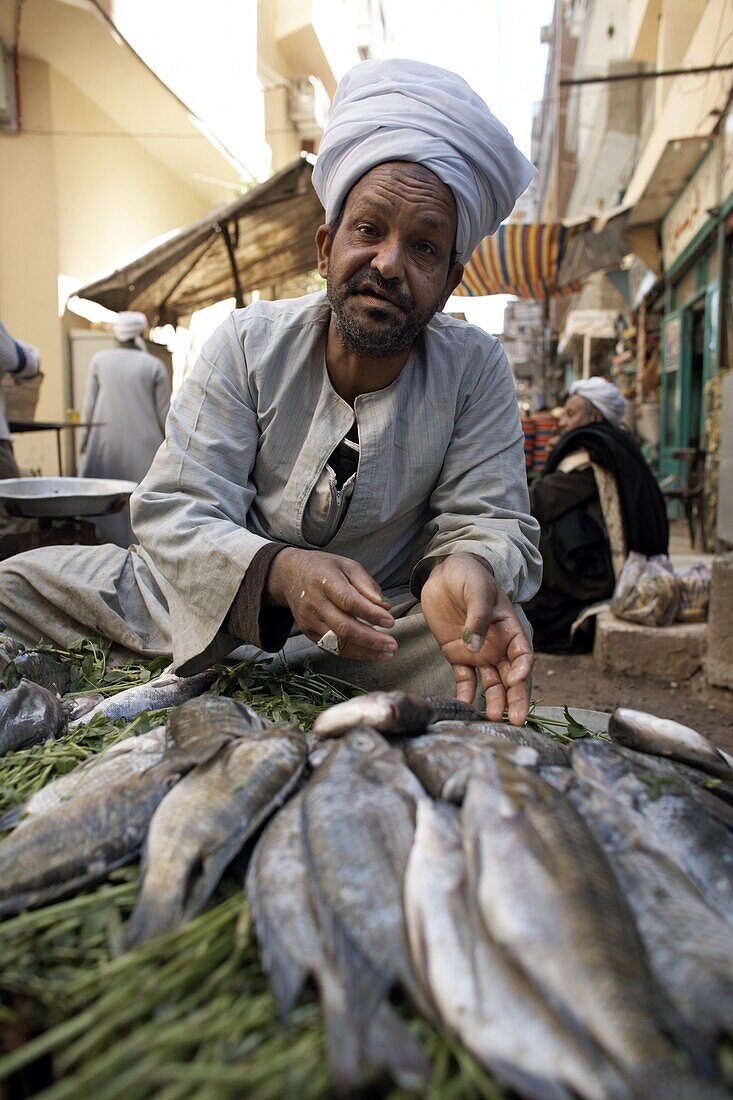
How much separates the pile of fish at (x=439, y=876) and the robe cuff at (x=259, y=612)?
514mm

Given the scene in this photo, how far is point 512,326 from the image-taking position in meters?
42.6

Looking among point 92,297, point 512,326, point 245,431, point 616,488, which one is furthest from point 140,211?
point 512,326

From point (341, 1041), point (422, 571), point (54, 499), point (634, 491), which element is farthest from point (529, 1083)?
point (634, 491)

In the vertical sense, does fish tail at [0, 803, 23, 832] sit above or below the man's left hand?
below

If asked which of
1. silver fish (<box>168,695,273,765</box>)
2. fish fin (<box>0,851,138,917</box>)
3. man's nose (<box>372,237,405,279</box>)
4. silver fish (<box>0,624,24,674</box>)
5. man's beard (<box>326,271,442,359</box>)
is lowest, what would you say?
fish fin (<box>0,851,138,917</box>)

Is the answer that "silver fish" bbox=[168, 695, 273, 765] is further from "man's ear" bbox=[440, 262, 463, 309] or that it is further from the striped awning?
the striped awning

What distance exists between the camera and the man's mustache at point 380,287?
7.55ft

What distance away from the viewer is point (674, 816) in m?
1.29

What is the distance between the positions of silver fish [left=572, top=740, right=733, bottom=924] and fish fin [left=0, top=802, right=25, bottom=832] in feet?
3.46

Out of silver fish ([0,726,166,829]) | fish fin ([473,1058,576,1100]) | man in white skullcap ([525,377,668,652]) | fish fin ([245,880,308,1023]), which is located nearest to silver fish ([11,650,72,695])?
silver fish ([0,726,166,829])

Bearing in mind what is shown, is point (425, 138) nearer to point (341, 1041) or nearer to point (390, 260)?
point (390, 260)

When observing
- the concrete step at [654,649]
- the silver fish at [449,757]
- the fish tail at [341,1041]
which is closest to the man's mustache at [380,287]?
the silver fish at [449,757]

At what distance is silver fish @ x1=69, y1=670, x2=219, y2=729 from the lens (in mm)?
2062

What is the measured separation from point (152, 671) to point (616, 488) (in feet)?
15.9
